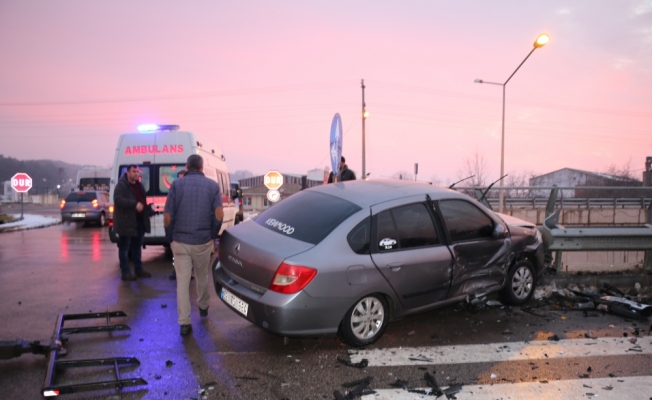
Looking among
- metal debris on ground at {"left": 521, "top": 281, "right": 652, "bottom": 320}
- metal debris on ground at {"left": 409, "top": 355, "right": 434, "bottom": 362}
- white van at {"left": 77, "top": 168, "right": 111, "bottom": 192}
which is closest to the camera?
metal debris on ground at {"left": 409, "top": 355, "right": 434, "bottom": 362}

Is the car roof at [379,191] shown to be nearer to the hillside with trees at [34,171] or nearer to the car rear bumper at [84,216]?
the car rear bumper at [84,216]

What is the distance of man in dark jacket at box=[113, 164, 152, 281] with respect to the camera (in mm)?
7477

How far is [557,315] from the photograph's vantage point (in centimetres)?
570

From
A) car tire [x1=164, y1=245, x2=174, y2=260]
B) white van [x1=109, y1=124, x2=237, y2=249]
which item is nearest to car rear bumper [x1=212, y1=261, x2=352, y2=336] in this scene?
white van [x1=109, y1=124, x2=237, y2=249]

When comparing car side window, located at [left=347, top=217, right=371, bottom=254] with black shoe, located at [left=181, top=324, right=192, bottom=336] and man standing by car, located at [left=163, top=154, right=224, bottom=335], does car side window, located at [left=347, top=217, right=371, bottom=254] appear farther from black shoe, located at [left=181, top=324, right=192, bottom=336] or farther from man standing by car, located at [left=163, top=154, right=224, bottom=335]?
black shoe, located at [left=181, top=324, right=192, bottom=336]

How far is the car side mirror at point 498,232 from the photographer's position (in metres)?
5.38

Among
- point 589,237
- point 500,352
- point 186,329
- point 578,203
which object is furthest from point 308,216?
point 578,203

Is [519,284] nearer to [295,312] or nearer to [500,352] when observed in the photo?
[500,352]

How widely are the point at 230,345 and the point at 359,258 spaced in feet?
5.15

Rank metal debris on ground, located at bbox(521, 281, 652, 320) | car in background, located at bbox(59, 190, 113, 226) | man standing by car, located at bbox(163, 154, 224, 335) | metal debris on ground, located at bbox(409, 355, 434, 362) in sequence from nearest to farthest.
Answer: metal debris on ground, located at bbox(409, 355, 434, 362) → man standing by car, located at bbox(163, 154, 224, 335) → metal debris on ground, located at bbox(521, 281, 652, 320) → car in background, located at bbox(59, 190, 113, 226)

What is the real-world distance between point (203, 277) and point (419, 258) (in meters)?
2.47

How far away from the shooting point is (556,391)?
11.9 ft

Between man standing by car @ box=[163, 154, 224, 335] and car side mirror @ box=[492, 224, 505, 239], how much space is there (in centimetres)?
327

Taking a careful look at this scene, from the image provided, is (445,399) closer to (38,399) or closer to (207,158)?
(38,399)
